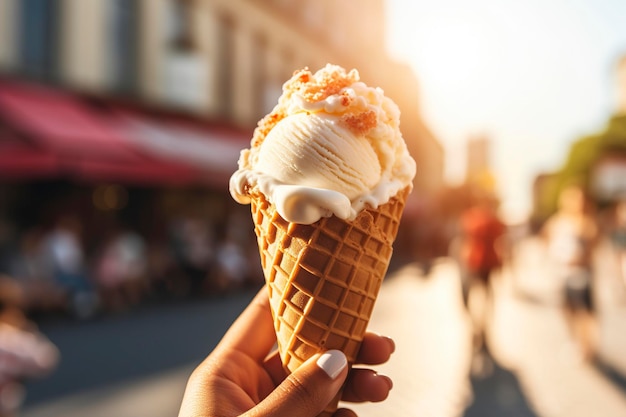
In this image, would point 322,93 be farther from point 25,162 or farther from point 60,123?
point 60,123

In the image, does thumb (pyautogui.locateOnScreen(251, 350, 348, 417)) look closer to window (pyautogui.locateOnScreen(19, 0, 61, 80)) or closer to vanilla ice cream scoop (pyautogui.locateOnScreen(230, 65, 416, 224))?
vanilla ice cream scoop (pyautogui.locateOnScreen(230, 65, 416, 224))

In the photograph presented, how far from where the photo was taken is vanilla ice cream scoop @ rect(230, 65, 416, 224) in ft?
6.51

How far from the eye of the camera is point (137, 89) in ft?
54.5

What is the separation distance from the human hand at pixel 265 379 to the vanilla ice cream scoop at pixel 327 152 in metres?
0.48

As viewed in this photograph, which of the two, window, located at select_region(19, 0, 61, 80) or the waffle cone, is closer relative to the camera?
the waffle cone

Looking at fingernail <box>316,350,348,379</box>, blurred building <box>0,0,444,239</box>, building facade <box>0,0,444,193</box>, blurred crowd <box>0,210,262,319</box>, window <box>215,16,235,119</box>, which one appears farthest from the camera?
window <box>215,16,235,119</box>

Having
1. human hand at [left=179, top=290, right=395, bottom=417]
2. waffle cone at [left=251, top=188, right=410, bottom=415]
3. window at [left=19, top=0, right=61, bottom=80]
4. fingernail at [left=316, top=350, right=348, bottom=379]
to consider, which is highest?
window at [left=19, top=0, right=61, bottom=80]

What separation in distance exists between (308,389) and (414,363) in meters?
5.66

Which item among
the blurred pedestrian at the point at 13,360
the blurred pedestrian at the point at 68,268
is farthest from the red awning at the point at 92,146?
the blurred pedestrian at the point at 13,360

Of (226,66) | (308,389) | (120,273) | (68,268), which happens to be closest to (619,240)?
(120,273)

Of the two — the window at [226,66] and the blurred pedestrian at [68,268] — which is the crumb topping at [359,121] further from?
the window at [226,66]

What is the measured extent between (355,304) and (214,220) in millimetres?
17595

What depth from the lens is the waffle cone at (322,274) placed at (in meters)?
2.09

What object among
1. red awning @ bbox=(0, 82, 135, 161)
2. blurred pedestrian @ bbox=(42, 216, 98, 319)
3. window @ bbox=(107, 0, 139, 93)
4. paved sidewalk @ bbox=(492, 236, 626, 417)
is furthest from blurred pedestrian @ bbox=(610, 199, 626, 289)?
window @ bbox=(107, 0, 139, 93)
